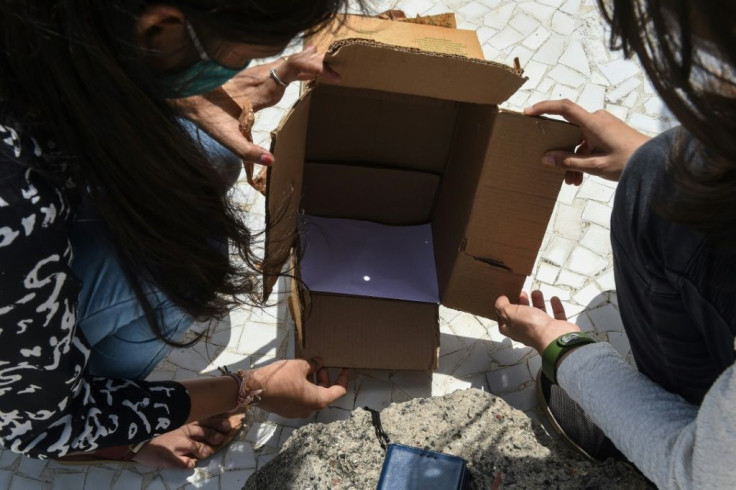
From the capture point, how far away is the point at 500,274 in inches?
53.0

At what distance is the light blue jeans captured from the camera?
87cm

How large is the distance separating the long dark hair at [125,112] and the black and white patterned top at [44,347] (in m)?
0.03

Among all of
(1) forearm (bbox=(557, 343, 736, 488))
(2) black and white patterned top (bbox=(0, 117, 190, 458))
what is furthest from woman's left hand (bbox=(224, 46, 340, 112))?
(1) forearm (bbox=(557, 343, 736, 488))

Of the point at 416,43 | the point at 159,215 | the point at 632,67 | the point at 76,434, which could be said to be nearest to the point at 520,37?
the point at 632,67

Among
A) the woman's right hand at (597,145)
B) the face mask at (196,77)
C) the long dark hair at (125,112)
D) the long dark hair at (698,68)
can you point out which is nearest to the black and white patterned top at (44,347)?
the long dark hair at (125,112)

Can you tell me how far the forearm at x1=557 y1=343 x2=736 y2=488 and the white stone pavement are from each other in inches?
16.3

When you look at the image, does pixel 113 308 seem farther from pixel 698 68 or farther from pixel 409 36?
pixel 698 68

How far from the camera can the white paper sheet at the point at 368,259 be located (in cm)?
151

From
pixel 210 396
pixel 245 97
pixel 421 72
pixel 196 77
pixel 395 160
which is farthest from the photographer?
pixel 395 160

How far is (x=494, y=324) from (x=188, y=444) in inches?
29.3

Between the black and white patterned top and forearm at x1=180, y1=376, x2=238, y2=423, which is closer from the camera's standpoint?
the black and white patterned top

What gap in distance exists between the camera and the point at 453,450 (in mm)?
Result: 1208

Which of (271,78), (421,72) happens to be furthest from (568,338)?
(271,78)

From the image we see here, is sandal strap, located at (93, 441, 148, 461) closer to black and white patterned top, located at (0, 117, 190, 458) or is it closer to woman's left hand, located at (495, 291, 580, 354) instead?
black and white patterned top, located at (0, 117, 190, 458)
